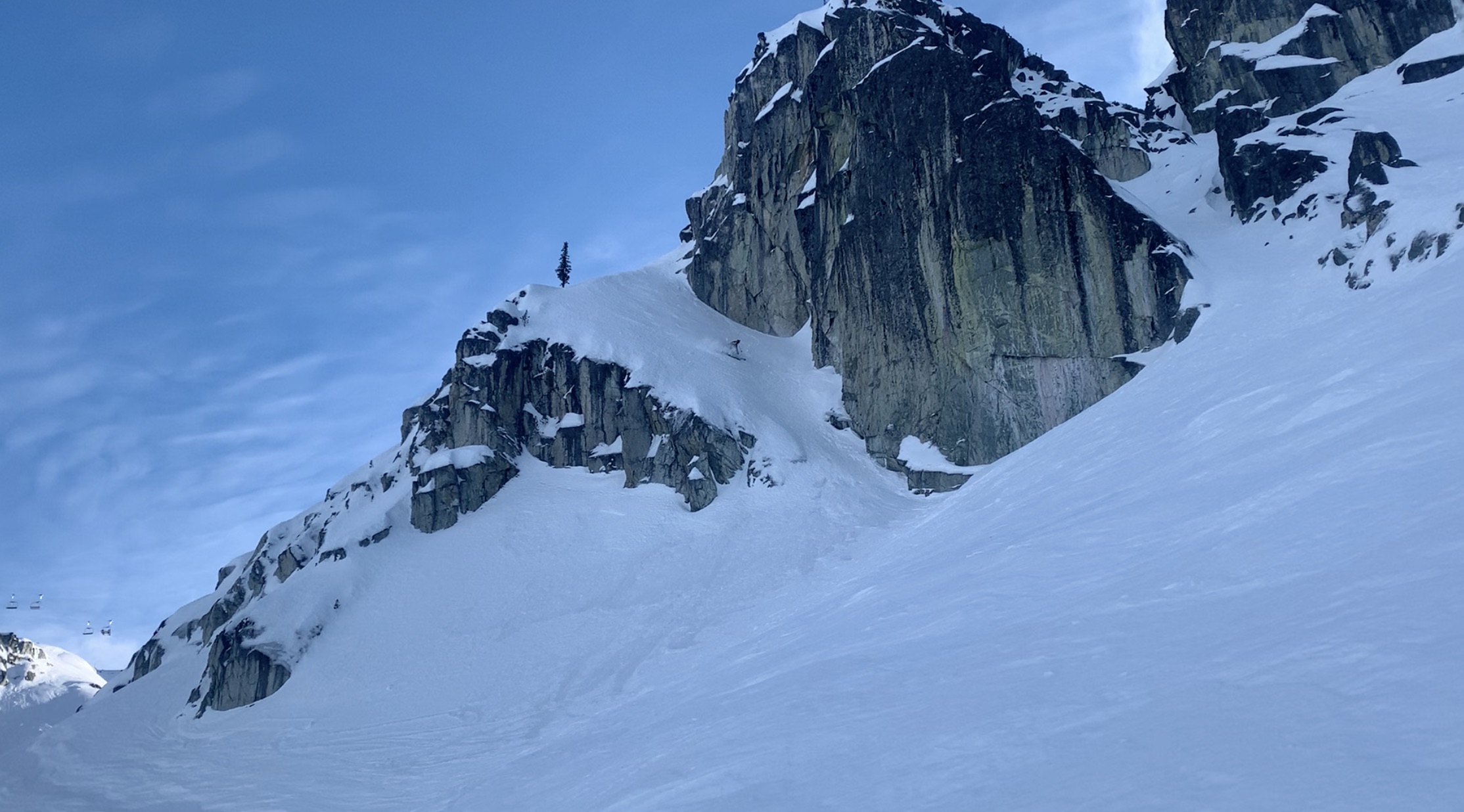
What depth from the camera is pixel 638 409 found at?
5459 cm

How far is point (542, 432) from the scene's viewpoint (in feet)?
196

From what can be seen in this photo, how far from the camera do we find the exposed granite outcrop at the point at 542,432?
50.0 meters

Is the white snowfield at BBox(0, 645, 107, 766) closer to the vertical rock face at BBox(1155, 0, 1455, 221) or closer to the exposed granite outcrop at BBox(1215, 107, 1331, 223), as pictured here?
the exposed granite outcrop at BBox(1215, 107, 1331, 223)

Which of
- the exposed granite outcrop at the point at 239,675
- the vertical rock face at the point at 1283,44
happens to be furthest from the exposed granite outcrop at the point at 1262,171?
the exposed granite outcrop at the point at 239,675

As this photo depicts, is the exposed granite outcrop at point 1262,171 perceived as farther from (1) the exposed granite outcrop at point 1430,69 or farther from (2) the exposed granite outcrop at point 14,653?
(2) the exposed granite outcrop at point 14,653

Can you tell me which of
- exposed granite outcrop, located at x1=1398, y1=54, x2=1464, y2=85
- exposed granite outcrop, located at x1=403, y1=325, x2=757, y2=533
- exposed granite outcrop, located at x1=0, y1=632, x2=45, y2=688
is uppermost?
exposed granite outcrop, located at x1=1398, y1=54, x2=1464, y2=85

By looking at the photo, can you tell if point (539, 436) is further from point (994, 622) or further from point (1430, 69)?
point (1430, 69)

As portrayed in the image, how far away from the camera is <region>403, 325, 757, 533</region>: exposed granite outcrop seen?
164 ft

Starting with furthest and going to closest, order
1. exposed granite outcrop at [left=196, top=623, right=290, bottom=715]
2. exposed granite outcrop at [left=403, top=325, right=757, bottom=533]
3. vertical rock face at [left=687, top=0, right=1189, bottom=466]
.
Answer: exposed granite outcrop at [left=403, top=325, right=757, bottom=533], exposed granite outcrop at [left=196, top=623, right=290, bottom=715], vertical rock face at [left=687, top=0, right=1189, bottom=466]

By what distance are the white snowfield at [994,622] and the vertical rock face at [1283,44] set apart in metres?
7.96

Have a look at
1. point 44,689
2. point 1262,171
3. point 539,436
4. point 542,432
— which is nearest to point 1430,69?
point 1262,171

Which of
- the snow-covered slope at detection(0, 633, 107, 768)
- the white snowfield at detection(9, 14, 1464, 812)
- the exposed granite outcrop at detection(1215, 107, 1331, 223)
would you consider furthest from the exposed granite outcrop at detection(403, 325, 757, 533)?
the snow-covered slope at detection(0, 633, 107, 768)

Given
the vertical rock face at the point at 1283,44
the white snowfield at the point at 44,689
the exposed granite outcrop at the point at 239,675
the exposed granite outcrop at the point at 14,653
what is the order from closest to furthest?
the exposed granite outcrop at the point at 239,675, the vertical rock face at the point at 1283,44, the white snowfield at the point at 44,689, the exposed granite outcrop at the point at 14,653

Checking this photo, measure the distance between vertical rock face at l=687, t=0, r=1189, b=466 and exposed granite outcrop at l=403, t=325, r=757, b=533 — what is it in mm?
9983
